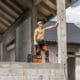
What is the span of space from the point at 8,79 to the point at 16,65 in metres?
0.53

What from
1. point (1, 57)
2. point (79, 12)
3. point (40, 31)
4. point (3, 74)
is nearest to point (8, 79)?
point (3, 74)

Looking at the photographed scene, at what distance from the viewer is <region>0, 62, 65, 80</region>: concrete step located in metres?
15.4

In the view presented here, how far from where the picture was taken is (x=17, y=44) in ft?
77.0

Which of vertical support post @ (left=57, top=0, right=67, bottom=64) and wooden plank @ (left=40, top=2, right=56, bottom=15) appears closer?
vertical support post @ (left=57, top=0, right=67, bottom=64)

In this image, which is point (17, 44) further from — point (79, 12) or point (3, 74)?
point (79, 12)

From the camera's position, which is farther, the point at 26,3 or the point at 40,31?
the point at 26,3

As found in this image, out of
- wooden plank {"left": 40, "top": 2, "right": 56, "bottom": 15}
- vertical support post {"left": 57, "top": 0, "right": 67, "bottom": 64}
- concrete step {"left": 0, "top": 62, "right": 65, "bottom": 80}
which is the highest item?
wooden plank {"left": 40, "top": 2, "right": 56, "bottom": 15}

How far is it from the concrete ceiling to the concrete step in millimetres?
4213

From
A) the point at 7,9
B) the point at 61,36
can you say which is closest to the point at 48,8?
the point at 7,9

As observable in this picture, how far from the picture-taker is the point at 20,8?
71.4 ft

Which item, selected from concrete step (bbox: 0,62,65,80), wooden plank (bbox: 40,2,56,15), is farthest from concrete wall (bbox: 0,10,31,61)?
concrete step (bbox: 0,62,65,80)

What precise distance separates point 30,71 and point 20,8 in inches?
256

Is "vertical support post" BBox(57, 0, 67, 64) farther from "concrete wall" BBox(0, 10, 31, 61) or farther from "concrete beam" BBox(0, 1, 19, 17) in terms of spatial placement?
"concrete beam" BBox(0, 1, 19, 17)

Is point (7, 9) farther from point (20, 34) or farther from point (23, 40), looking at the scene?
point (23, 40)
